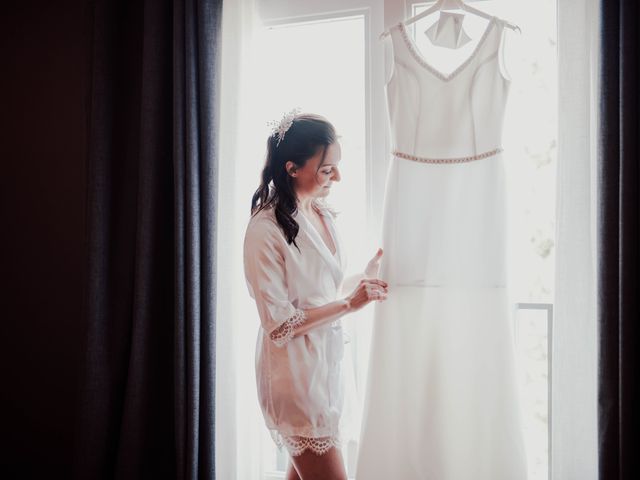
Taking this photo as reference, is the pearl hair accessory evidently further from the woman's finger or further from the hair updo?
the woman's finger

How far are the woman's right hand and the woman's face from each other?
0.98ft

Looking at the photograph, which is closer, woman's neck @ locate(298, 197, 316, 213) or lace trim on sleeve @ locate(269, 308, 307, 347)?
lace trim on sleeve @ locate(269, 308, 307, 347)

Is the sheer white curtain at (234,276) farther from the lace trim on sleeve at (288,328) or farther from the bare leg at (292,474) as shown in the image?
the lace trim on sleeve at (288,328)

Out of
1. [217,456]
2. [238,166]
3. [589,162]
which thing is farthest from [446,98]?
[217,456]

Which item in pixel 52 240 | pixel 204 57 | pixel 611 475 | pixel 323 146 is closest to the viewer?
pixel 611 475

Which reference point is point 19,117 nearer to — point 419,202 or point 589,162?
point 419,202

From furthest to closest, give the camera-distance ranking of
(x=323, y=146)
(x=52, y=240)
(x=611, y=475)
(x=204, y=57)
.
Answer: (x=52, y=240) → (x=204, y=57) → (x=323, y=146) → (x=611, y=475)

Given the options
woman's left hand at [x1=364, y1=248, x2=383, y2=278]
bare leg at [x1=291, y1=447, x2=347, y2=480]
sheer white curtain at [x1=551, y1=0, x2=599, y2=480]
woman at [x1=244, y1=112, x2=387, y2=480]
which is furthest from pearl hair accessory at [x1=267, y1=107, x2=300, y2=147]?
bare leg at [x1=291, y1=447, x2=347, y2=480]

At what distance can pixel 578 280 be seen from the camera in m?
1.47

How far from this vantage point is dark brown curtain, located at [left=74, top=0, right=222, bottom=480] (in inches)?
67.8

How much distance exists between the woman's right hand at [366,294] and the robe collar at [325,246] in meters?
0.08

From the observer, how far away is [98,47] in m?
1.85

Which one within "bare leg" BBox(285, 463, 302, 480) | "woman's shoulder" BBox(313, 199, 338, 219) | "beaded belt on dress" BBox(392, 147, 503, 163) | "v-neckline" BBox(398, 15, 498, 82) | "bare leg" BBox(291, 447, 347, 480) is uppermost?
"v-neckline" BBox(398, 15, 498, 82)

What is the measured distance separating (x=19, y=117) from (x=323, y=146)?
4.70 ft
